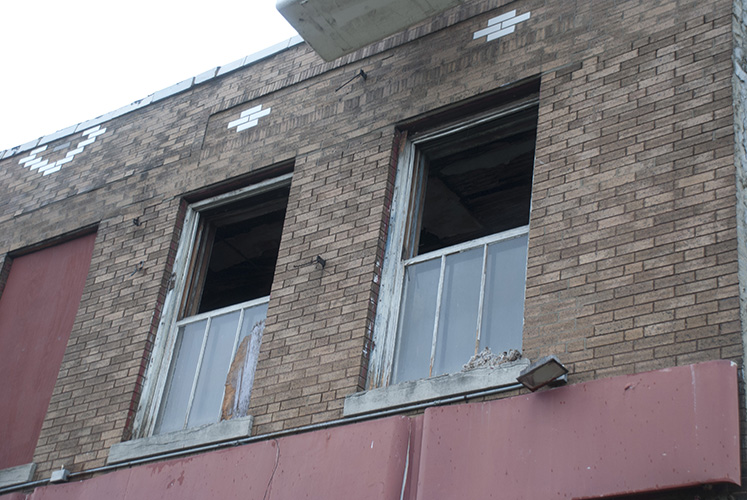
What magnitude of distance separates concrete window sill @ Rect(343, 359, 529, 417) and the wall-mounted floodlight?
30 cm

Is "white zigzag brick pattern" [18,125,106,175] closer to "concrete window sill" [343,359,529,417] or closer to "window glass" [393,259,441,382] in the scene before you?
"window glass" [393,259,441,382]

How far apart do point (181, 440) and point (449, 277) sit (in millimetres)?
2359

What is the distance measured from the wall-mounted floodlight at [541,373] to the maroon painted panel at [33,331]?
492cm

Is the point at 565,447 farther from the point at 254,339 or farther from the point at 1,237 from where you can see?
the point at 1,237

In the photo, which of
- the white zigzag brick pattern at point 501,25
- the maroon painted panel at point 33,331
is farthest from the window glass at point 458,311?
the maroon painted panel at point 33,331

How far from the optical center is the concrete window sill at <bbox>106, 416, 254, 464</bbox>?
288 inches

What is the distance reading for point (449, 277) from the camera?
7.35m

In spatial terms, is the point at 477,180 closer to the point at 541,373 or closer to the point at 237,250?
the point at 237,250

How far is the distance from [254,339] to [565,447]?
332 cm

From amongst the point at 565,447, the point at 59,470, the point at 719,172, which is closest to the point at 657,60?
the point at 719,172

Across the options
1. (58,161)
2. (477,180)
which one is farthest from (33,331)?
(477,180)

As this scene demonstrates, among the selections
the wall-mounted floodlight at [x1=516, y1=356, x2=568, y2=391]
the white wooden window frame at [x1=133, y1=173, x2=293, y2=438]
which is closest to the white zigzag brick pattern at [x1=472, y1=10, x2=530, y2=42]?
the white wooden window frame at [x1=133, y1=173, x2=293, y2=438]

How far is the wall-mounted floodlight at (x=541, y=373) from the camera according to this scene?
569cm

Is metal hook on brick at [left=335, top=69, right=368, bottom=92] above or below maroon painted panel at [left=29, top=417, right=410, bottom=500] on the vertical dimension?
above
